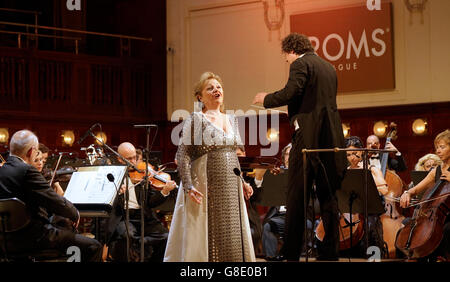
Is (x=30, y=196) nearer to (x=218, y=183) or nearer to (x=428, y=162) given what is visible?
(x=218, y=183)

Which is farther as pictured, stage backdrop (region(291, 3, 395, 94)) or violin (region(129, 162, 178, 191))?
stage backdrop (region(291, 3, 395, 94))

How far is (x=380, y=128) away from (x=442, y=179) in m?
4.50

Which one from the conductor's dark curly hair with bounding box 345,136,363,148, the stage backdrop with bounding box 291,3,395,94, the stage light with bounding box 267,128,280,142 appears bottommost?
the conductor's dark curly hair with bounding box 345,136,363,148

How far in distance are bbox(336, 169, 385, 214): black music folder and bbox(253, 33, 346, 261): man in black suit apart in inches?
17.8

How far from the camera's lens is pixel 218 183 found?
165 inches

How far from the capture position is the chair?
3.90 meters

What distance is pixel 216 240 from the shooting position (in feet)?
13.6

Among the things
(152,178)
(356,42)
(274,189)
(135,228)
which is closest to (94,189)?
(152,178)

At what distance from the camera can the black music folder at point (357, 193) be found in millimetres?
4816

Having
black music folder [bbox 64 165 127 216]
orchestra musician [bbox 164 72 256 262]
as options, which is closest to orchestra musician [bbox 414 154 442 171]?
orchestra musician [bbox 164 72 256 262]

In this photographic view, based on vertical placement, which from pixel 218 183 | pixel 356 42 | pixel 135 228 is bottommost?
pixel 135 228

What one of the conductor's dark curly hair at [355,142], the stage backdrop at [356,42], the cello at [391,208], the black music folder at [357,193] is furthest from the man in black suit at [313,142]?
the stage backdrop at [356,42]

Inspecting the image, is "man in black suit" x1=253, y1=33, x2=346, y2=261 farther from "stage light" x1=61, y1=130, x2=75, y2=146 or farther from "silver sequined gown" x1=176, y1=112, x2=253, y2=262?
"stage light" x1=61, y1=130, x2=75, y2=146
